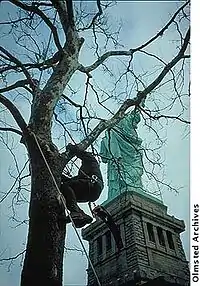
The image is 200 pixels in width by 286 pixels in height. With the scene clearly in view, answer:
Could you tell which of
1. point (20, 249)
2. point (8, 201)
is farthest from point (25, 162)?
point (20, 249)

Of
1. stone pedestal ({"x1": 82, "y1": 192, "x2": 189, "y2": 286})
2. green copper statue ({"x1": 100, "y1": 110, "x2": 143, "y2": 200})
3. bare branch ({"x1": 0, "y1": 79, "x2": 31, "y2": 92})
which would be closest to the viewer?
stone pedestal ({"x1": 82, "y1": 192, "x2": 189, "y2": 286})

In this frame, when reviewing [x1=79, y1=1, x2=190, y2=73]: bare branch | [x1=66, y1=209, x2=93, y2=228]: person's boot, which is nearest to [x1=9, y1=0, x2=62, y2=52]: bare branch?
[x1=79, y1=1, x2=190, y2=73]: bare branch

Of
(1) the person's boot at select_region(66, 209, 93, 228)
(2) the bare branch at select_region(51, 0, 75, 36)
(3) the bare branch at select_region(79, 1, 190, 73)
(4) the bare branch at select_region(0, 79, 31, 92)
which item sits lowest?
(1) the person's boot at select_region(66, 209, 93, 228)

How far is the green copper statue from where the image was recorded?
38.2 inches

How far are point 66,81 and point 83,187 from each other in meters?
0.29

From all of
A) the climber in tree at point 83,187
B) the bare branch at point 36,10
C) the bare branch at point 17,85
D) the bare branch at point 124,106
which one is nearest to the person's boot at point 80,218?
the climber in tree at point 83,187

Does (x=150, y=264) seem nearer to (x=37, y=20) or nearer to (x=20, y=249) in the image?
(x=20, y=249)

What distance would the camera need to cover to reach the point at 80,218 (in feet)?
2.98

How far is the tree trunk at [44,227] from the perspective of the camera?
853mm

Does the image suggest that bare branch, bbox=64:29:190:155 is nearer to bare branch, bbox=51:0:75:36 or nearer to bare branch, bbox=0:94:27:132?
bare branch, bbox=0:94:27:132

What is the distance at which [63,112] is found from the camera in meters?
1.05

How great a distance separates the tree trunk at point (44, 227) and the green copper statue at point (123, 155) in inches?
4.7

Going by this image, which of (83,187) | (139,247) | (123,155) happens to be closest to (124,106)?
(123,155)

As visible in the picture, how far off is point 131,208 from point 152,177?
98 millimetres
